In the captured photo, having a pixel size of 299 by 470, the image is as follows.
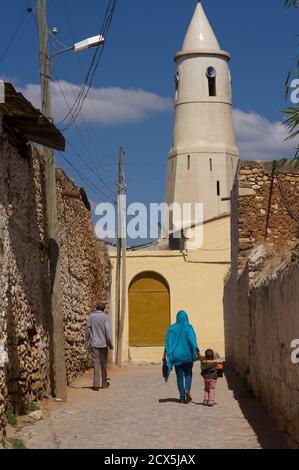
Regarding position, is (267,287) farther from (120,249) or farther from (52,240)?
(120,249)

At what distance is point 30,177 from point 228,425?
494 cm

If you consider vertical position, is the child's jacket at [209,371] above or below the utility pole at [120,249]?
below

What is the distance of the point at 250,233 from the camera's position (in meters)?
18.0

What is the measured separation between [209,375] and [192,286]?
2258 cm

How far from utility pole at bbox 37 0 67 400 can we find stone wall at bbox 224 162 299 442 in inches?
126

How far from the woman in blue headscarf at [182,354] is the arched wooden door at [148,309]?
21928 mm

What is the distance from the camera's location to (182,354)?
13516 mm

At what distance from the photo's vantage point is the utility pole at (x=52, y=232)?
14.1 meters

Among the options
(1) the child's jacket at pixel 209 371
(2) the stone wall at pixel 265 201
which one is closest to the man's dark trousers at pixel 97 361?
(1) the child's jacket at pixel 209 371

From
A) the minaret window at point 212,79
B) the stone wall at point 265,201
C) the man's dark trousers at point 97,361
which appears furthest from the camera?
the minaret window at point 212,79

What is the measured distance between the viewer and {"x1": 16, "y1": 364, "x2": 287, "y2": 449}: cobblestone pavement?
9.66 m

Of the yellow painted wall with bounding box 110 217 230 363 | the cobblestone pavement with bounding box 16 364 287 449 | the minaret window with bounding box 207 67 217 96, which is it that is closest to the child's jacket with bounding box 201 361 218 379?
the cobblestone pavement with bounding box 16 364 287 449

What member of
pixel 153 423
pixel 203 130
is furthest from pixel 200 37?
pixel 153 423

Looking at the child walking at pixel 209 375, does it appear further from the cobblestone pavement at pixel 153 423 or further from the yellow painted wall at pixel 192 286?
the yellow painted wall at pixel 192 286
